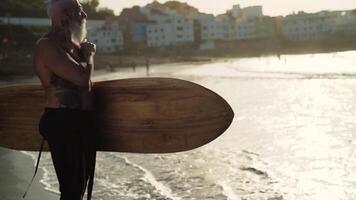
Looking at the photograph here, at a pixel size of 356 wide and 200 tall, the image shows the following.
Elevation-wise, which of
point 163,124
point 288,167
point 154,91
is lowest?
point 288,167

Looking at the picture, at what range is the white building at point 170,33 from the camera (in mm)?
97812

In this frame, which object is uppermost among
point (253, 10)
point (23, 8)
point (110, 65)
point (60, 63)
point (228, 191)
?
point (253, 10)

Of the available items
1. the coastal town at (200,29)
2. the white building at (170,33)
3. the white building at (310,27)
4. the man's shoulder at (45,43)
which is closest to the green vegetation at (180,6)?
the coastal town at (200,29)

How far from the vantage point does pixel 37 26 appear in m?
71.2

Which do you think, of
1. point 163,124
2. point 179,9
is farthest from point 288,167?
point 179,9

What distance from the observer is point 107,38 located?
91562 millimetres

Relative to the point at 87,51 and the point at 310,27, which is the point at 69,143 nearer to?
the point at 87,51

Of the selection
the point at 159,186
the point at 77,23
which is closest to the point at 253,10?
the point at 159,186

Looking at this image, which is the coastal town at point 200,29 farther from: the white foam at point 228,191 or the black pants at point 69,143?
the black pants at point 69,143

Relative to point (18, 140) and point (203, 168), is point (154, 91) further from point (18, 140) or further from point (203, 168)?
point (203, 168)

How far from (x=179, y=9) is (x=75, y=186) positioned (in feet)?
455

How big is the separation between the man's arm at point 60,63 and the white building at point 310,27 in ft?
349

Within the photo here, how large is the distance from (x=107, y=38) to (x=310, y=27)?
4827 centimetres

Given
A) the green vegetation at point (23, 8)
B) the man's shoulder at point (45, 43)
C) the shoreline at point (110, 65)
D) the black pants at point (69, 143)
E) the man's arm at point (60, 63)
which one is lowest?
the shoreline at point (110, 65)
